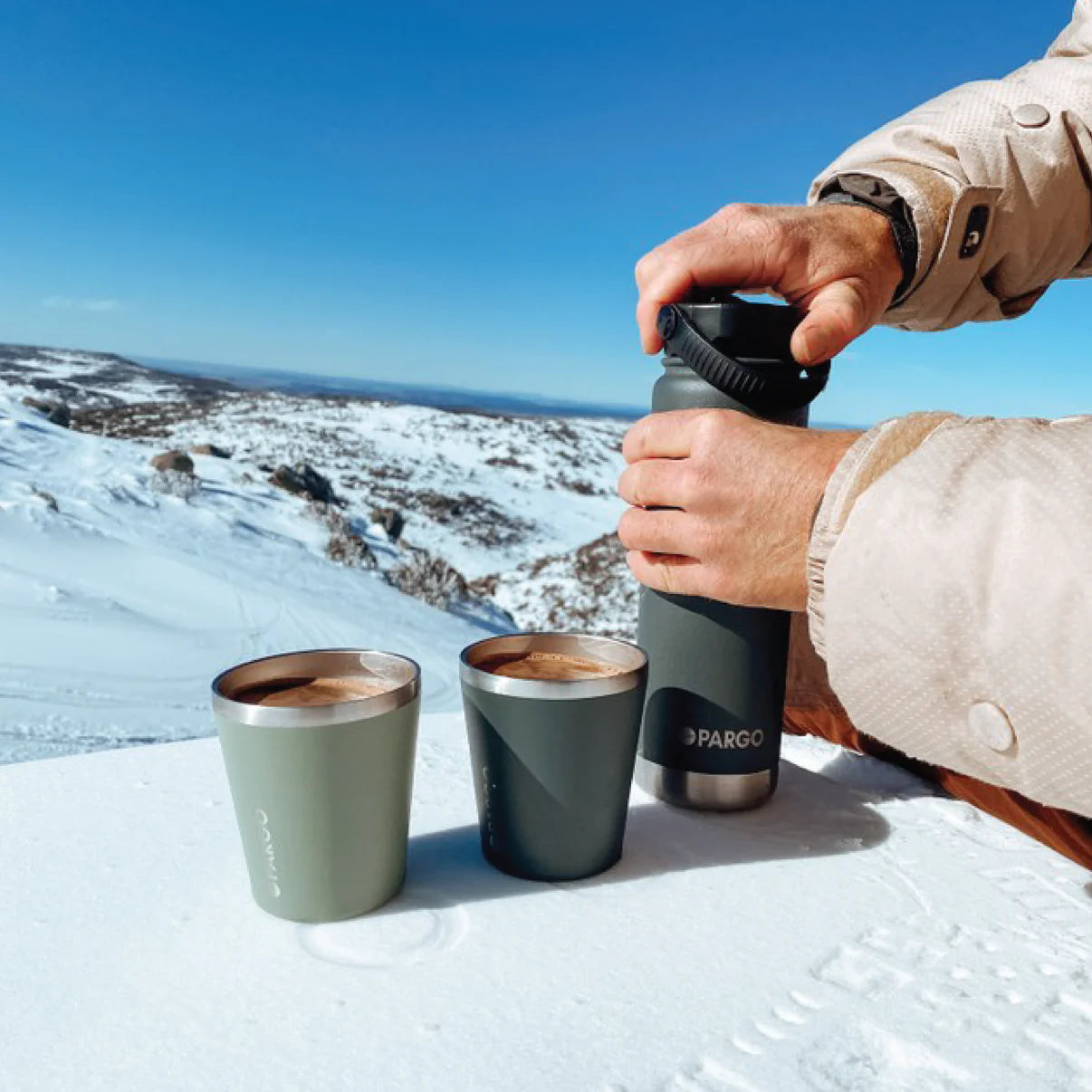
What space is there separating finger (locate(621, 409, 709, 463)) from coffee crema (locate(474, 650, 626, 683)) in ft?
0.43

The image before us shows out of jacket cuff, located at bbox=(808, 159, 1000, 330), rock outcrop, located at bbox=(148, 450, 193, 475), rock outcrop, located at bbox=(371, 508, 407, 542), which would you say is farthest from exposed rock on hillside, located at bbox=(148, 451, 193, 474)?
jacket cuff, located at bbox=(808, 159, 1000, 330)

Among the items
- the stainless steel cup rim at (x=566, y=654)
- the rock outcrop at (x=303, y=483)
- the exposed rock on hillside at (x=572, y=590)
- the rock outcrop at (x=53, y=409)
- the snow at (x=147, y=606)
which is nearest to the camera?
the stainless steel cup rim at (x=566, y=654)

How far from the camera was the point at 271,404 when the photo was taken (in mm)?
11586

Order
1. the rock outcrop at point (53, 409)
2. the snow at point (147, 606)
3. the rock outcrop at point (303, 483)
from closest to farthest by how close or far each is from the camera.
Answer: the snow at point (147, 606)
the rock outcrop at point (303, 483)
the rock outcrop at point (53, 409)

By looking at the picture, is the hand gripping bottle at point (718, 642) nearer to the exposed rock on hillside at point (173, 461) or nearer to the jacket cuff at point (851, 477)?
the jacket cuff at point (851, 477)

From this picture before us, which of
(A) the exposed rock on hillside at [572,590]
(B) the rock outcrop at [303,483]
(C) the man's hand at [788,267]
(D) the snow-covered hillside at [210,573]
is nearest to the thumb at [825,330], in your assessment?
(C) the man's hand at [788,267]

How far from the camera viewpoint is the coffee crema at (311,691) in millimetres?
484

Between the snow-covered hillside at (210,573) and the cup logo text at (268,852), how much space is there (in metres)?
1.09

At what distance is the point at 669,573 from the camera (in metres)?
0.57

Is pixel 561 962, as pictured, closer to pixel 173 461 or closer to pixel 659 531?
pixel 659 531

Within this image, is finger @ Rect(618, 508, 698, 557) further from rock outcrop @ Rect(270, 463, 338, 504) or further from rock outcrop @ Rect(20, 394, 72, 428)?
rock outcrop @ Rect(20, 394, 72, 428)

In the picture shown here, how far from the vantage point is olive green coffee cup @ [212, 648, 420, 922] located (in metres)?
0.45

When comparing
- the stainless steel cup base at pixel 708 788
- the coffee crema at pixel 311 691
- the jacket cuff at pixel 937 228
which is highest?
the jacket cuff at pixel 937 228

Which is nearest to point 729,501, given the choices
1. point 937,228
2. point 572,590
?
point 937,228
